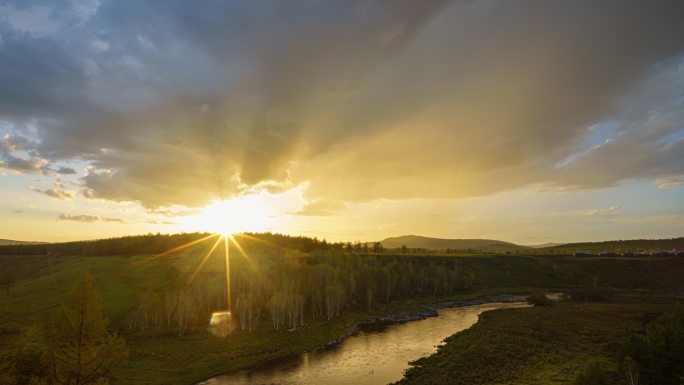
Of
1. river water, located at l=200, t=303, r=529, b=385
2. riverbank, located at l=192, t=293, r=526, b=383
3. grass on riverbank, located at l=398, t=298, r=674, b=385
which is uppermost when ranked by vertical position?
grass on riverbank, located at l=398, t=298, r=674, b=385

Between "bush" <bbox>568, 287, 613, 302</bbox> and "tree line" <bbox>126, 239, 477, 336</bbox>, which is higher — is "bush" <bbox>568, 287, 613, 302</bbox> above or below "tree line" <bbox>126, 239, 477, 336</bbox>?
below

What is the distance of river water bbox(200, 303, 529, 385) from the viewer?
61.4m

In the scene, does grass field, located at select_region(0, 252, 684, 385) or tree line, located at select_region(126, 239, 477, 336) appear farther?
tree line, located at select_region(126, 239, 477, 336)

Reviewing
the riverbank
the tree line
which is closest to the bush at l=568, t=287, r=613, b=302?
the riverbank

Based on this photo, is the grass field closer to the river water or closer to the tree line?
the tree line

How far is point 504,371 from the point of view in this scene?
56156 millimetres

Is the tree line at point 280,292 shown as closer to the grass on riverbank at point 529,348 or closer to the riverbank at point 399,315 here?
the riverbank at point 399,315

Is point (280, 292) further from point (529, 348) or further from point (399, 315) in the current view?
point (529, 348)

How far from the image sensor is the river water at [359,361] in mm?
61438

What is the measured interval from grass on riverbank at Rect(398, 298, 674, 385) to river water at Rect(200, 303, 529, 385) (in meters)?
4.78

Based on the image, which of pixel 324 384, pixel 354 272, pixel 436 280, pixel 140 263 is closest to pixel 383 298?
pixel 354 272

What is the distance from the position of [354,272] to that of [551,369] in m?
98.2

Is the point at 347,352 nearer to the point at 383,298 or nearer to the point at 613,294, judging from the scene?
the point at 383,298

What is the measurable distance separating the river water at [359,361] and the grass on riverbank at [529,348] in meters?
4.78
